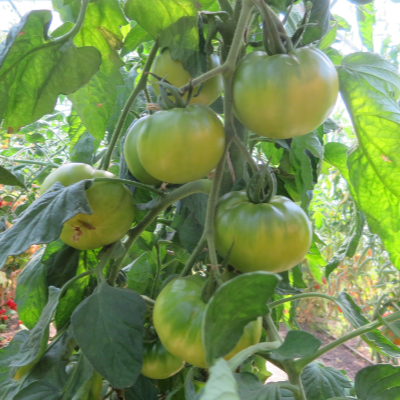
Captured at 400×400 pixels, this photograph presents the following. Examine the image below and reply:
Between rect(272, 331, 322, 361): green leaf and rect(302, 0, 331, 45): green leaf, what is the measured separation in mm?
376

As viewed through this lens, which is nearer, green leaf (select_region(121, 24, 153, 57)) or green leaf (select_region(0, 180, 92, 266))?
green leaf (select_region(0, 180, 92, 266))

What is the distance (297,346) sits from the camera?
12.4 inches

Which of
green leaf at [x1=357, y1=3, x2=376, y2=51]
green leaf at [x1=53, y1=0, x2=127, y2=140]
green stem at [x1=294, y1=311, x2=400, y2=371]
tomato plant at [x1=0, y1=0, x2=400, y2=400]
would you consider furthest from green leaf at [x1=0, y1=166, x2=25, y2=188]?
green leaf at [x1=357, y1=3, x2=376, y2=51]

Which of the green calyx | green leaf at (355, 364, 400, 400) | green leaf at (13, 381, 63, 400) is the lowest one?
green leaf at (355, 364, 400, 400)

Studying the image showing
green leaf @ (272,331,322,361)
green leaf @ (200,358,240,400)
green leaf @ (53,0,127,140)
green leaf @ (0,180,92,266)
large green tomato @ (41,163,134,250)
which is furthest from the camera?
green leaf @ (53,0,127,140)

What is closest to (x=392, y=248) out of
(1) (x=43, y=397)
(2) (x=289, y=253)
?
(2) (x=289, y=253)

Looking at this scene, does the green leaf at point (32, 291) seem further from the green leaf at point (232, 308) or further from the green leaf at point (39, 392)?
the green leaf at point (232, 308)

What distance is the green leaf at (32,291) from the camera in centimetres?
64

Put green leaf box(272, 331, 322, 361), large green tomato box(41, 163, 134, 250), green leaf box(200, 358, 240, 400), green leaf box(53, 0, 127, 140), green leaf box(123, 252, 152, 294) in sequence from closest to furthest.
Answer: green leaf box(200, 358, 240, 400) → green leaf box(272, 331, 322, 361) → large green tomato box(41, 163, 134, 250) → green leaf box(53, 0, 127, 140) → green leaf box(123, 252, 152, 294)

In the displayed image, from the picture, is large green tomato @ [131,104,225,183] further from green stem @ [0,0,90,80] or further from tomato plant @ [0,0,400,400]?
green stem @ [0,0,90,80]

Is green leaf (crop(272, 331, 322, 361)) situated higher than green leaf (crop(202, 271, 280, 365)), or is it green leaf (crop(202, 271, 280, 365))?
green leaf (crop(202, 271, 280, 365))

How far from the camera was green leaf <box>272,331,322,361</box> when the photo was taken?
307 millimetres

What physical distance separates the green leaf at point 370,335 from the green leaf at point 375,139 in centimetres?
10

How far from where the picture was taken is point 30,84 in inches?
22.8
